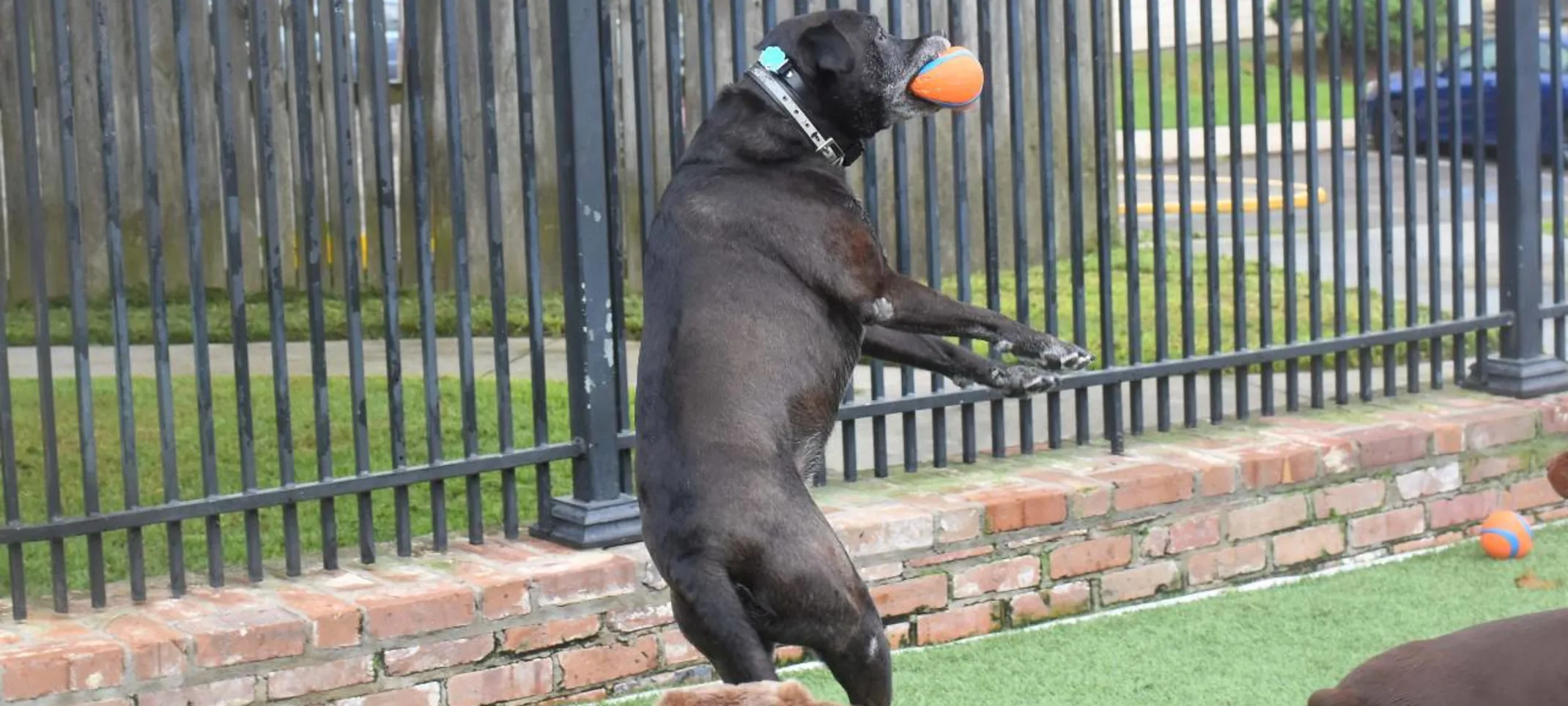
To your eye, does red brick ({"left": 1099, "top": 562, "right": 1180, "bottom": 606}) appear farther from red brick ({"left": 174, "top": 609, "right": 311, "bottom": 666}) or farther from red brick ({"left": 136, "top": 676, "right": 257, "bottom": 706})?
red brick ({"left": 136, "top": 676, "right": 257, "bottom": 706})

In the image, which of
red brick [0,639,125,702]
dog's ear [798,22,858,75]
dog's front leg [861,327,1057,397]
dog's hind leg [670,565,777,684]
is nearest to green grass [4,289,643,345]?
red brick [0,639,125,702]

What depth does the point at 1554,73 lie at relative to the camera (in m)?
7.42

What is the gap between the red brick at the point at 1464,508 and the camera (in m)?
6.73

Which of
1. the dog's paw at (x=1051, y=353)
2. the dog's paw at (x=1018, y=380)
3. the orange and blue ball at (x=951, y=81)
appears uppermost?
the orange and blue ball at (x=951, y=81)

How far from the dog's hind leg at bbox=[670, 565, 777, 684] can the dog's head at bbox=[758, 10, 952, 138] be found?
1061 mm

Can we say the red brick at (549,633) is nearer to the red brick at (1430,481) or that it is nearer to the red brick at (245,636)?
the red brick at (245,636)

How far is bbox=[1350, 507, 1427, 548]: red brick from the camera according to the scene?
21.4 ft

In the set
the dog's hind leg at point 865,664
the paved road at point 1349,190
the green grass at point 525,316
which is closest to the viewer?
the dog's hind leg at point 865,664

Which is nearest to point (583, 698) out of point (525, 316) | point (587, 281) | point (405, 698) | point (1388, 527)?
point (405, 698)

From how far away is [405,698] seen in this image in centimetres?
492

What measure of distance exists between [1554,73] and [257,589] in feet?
16.8

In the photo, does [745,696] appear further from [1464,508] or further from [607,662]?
[1464,508]

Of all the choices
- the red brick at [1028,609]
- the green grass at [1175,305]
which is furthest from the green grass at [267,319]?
the red brick at [1028,609]

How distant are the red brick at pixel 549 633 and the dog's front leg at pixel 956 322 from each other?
1.55 m
